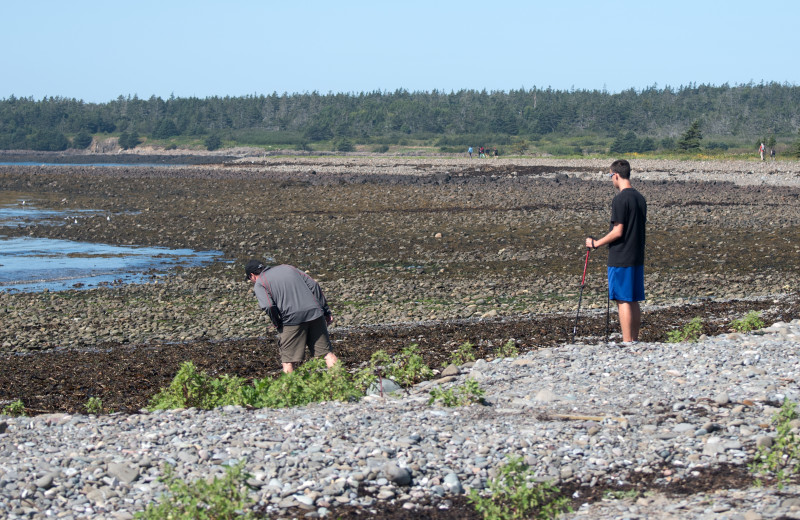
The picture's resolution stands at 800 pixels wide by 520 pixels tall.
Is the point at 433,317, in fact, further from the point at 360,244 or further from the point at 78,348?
the point at 360,244

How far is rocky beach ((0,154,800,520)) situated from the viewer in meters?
5.84

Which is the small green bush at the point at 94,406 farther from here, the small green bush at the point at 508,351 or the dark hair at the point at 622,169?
the dark hair at the point at 622,169

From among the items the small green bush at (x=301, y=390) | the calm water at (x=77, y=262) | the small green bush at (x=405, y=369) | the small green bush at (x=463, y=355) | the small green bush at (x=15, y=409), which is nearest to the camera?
the small green bush at (x=301, y=390)

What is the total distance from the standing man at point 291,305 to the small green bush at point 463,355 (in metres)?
1.50

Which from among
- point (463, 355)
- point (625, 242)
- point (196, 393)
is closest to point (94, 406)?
point (196, 393)

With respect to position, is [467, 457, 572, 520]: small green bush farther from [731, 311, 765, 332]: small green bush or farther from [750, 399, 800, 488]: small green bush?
[731, 311, 765, 332]: small green bush

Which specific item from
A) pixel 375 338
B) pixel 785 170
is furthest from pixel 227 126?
pixel 375 338

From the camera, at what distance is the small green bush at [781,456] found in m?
5.78

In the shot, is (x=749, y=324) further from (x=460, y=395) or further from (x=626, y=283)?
(x=460, y=395)

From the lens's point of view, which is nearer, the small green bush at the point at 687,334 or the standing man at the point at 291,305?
the standing man at the point at 291,305

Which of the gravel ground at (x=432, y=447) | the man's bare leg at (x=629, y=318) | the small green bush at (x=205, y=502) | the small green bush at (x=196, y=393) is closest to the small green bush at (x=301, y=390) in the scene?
Answer: the small green bush at (x=196, y=393)

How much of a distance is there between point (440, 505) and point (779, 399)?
11.2ft

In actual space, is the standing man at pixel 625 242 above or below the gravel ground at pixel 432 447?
above

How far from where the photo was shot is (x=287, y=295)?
9.19 meters
